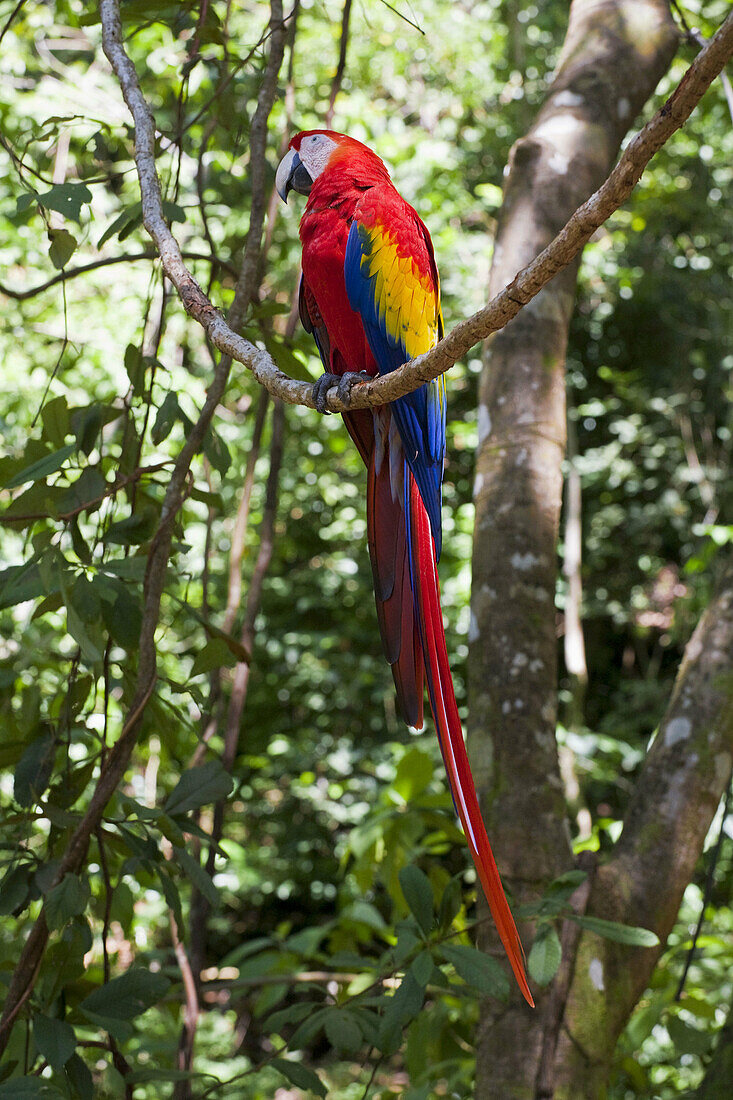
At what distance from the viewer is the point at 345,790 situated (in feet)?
11.0

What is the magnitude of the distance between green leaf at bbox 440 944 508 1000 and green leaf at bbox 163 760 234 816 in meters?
0.22

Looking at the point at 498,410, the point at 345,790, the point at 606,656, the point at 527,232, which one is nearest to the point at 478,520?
the point at 498,410

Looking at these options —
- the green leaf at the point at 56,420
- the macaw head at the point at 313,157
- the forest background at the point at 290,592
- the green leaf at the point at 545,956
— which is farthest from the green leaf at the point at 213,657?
the macaw head at the point at 313,157

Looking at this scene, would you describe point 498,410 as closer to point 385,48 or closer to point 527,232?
point 527,232

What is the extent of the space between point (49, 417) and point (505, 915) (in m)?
0.55

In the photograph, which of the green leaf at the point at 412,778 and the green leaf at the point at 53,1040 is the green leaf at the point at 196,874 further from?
the green leaf at the point at 412,778

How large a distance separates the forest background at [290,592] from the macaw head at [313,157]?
0.07m

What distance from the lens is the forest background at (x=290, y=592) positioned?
697mm

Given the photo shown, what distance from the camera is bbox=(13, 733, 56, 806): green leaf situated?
680 millimetres

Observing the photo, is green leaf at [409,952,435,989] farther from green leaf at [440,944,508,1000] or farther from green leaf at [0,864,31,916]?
green leaf at [0,864,31,916]

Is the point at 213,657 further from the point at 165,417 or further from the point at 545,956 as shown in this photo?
the point at 545,956

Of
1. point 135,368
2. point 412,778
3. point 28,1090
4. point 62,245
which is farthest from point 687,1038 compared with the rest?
point 62,245

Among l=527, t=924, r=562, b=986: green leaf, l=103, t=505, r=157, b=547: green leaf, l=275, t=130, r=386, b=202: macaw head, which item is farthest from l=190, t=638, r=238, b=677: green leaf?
l=275, t=130, r=386, b=202: macaw head

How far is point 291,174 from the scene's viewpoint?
0.99m
